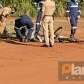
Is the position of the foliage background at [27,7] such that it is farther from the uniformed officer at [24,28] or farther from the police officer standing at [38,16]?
the uniformed officer at [24,28]

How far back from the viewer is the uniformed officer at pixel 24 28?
1452 cm

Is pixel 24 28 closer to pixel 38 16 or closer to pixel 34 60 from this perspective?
pixel 38 16

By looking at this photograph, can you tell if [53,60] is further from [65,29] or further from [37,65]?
[65,29]

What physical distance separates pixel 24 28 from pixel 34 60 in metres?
3.06

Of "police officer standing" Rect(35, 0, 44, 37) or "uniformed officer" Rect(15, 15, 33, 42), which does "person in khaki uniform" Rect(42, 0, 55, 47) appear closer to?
"police officer standing" Rect(35, 0, 44, 37)

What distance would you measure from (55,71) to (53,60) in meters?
1.34

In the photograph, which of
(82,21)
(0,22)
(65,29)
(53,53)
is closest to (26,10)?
(82,21)

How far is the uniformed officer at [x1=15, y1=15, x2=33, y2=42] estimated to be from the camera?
14.5 meters

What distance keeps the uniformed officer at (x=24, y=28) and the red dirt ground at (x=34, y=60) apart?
18.1 inches

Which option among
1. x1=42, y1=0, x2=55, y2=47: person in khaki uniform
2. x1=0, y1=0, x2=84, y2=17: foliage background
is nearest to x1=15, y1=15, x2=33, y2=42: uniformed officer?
x1=42, y1=0, x2=55, y2=47: person in khaki uniform

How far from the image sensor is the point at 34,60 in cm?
1169

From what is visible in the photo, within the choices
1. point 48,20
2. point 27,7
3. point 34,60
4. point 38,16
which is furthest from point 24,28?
point 27,7

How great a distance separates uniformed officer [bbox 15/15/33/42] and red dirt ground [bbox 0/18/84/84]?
0.46m

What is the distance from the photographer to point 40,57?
12.2 m
